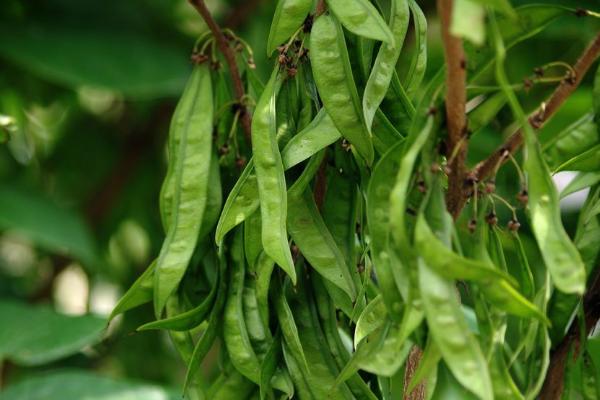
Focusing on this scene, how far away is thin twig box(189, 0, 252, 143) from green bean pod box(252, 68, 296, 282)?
12cm

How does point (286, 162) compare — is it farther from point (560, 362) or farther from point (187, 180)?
point (560, 362)

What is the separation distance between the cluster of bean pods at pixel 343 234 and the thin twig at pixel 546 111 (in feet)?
0.09

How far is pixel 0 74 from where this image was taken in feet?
5.66

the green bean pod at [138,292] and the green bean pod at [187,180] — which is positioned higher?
the green bean pod at [187,180]

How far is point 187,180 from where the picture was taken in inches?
31.6

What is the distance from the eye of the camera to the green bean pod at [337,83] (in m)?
0.68

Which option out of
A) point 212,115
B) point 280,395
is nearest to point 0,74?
point 212,115

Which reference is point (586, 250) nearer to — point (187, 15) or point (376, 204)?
point (376, 204)

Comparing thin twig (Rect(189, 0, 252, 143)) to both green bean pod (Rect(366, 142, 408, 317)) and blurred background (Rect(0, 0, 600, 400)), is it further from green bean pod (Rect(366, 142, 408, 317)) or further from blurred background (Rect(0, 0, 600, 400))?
blurred background (Rect(0, 0, 600, 400))

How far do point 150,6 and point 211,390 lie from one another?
1153mm

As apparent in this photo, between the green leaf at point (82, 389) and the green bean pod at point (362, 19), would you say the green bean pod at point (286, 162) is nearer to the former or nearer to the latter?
the green bean pod at point (362, 19)

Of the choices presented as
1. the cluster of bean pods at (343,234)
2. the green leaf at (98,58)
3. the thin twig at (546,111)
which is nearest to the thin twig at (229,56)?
the cluster of bean pods at (343,234)

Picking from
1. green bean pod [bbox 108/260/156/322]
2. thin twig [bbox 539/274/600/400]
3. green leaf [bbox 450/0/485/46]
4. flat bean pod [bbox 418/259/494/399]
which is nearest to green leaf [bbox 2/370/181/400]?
green bean pod [bbox 108/260/156/322]

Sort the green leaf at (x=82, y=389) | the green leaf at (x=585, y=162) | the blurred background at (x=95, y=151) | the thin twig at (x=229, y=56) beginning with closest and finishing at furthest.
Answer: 1. the green leaf at (x=585, y=162)
2. the thin twig at (x=229, y=56)
3. the green leaf at (x=82, y=389)
4. the blurred background at (x=95, y=151)
